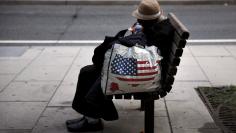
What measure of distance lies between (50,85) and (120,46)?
8.21 ft

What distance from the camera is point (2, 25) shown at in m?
11.9

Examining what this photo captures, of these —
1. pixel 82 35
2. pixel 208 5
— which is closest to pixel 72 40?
pixel 82 35

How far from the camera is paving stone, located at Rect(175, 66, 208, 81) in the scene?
21.3ft

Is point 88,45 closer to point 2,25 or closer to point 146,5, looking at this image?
point 2,25

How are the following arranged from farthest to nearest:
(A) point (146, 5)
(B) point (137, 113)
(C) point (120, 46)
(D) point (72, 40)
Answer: (D) point (72, 40) → (B) point (137, 113) → (A) point (146, 5) → (C) point (120, 46)

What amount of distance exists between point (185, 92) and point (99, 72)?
181 centimetres

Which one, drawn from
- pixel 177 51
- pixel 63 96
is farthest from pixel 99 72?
pixel 63 96

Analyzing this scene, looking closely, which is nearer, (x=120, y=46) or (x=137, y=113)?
(x=120, y=46)

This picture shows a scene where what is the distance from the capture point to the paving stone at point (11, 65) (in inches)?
277

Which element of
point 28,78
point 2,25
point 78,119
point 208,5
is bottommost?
point 208,5

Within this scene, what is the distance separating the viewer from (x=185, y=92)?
19.3 ft

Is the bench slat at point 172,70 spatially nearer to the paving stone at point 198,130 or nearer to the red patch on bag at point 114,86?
the red patch on bag at point 114,86

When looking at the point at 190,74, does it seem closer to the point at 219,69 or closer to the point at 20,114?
the point at 219,69

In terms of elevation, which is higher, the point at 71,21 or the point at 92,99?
the point at 92,99
